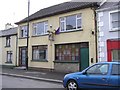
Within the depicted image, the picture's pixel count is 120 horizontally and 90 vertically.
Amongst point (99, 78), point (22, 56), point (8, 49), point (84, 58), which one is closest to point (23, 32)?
point (22, 56)

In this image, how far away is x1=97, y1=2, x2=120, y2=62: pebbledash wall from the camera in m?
18.8

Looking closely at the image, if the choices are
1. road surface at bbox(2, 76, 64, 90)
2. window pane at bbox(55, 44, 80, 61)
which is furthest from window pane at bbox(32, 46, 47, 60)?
road surface at bbox(2, 76, 64, 90)

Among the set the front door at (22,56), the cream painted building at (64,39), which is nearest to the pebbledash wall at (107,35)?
the cream painted building at (64,39)

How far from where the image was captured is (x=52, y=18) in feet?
82.5

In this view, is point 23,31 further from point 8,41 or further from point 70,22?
point 70,22

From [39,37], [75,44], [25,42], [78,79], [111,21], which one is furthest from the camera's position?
[25,42]

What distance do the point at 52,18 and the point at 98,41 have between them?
6.88 meters

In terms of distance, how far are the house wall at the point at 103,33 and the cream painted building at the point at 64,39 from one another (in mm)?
595

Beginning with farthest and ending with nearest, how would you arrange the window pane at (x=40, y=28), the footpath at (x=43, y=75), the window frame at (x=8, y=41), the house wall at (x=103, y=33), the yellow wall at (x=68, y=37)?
1. the window frame at (x=8, y=41)
2. the window pane at (x=40, y=28)
3. the yellow wall at (x=68, y=37)
4. the house wall at (x=103, y=33)
5. the footpath at (x=43, y=75)

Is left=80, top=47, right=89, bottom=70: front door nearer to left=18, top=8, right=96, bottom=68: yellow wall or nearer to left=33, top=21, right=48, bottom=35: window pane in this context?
left=18, top=8, right=96, bottom=68: yellow wall

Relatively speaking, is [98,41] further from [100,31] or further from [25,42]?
[25,42]

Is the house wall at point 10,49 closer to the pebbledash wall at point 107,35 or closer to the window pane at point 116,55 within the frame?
the pebbledash wall at point 107,35

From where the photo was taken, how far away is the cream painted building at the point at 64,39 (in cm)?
2098

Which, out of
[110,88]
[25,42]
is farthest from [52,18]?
[110,88]
